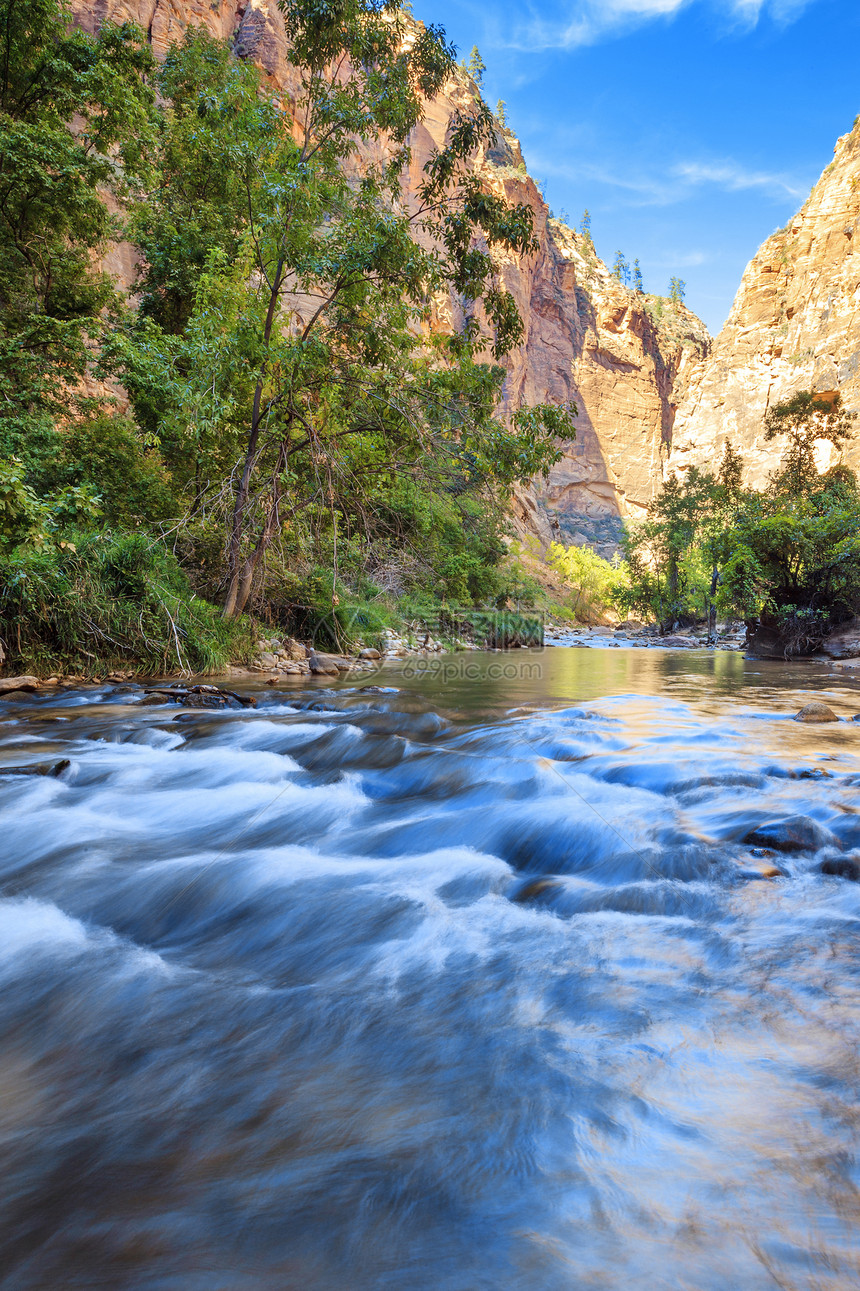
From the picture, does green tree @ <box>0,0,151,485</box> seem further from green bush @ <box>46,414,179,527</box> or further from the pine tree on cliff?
the pine tree on cliff

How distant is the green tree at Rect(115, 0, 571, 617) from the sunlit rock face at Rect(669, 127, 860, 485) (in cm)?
5356

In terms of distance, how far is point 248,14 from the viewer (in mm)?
32750

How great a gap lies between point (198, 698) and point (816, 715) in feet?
21.6

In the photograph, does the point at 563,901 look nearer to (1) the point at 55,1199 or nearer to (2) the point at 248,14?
(1) the point at 55,1199

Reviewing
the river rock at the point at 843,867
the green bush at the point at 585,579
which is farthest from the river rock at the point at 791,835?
the green bush at the point at 585,579

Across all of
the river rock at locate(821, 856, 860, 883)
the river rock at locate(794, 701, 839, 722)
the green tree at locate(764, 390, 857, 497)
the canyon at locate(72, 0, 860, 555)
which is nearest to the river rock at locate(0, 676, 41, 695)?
the river rock at locate(821, 856, 860, 883)

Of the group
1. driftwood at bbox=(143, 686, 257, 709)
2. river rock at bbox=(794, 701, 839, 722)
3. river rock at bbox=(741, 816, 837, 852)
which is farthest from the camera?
driftwood at bbox=(143, 686, 257, 709)

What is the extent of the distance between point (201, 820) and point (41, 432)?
708cm

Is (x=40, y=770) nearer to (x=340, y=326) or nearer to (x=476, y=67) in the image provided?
(x=340, y=326)

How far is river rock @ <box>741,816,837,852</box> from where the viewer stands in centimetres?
314

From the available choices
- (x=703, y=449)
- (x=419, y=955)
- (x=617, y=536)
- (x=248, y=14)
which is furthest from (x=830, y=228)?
(x=419, y=955)

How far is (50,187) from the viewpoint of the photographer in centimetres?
922

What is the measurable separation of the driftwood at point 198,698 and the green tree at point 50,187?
374 centimetres

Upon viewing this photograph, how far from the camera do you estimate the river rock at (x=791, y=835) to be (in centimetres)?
314
